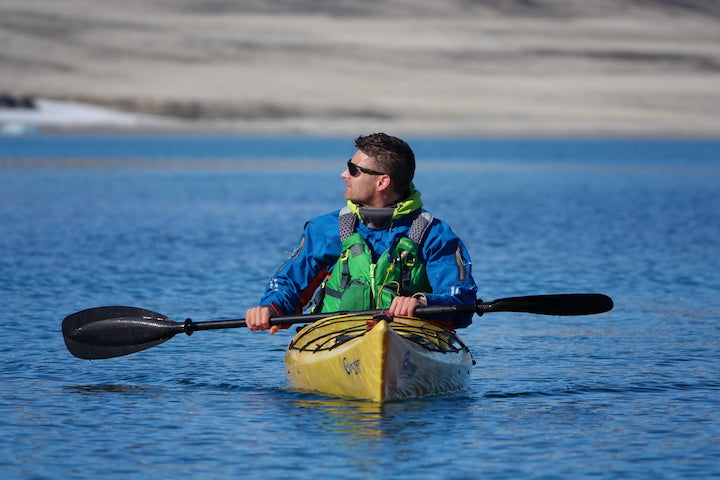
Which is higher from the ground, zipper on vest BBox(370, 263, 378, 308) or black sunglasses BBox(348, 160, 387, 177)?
black sunglasses BBox(348, 160, 387, 177)

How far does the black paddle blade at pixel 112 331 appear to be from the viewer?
34.3ft

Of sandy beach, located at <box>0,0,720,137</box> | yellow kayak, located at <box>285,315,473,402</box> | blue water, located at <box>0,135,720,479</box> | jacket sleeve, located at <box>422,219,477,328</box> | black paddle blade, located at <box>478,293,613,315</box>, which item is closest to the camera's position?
blue water, located at <box>0,135,720,479</box>

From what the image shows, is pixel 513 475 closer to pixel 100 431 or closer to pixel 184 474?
pixel 184 474

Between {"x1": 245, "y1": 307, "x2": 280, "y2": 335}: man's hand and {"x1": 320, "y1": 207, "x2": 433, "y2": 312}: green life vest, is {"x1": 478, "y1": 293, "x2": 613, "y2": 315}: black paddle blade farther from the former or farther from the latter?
{"x1": 245, "y1": 307, "x2": 280, "y2": 335}: man's hand

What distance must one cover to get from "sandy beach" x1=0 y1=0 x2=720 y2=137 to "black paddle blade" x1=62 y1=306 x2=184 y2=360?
106577 millimetres

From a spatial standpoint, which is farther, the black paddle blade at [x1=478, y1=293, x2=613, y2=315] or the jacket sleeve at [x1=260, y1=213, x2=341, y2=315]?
the black paddle blade at [x1=478, y1=293, x2=613, y2=315]

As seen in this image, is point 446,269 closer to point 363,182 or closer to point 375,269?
point 375,269

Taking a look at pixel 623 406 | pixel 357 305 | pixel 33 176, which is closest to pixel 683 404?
pixel 623 406

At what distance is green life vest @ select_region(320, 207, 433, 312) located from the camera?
355 inches

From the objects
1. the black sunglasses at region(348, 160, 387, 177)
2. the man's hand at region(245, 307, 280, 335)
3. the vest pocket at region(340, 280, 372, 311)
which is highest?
the black sunglasses at region(348, 160, 387, 177)

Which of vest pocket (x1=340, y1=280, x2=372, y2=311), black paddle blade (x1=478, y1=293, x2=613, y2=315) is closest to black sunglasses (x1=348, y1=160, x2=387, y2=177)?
vest pocket (x1=340, y1=280, x2=372, y2=311)

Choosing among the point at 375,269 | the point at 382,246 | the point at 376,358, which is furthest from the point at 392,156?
the point at 376,358

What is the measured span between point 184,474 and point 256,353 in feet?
14.8

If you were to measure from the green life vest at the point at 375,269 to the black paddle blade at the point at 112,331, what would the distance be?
1.91m
